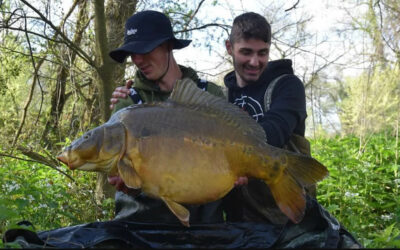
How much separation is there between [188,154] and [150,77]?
2.76 ft

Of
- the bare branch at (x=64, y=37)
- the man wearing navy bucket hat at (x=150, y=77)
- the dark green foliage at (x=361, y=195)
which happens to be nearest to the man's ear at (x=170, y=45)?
the man wearing navy bucket hat at (x=150, y=77)

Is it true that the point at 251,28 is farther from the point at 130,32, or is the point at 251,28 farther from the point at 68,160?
the point at 68,160

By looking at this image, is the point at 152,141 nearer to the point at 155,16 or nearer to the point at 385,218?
the point at 155,16

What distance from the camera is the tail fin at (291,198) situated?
204 centimetres

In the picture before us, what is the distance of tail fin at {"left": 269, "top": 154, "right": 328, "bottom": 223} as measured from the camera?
2039mm

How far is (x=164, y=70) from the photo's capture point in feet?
8.74

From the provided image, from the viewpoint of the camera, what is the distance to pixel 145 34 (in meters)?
2.58

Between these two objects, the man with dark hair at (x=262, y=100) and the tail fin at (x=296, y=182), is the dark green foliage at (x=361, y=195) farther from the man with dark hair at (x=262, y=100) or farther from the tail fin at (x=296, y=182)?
the tail fin at (x=296, y=182)

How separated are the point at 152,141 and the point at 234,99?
3.15 feet

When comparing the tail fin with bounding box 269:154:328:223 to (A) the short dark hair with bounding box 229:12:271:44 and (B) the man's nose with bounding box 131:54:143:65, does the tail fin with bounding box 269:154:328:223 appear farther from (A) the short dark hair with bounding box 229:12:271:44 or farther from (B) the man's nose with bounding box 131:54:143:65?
(B) the man's nose with bounding box 131:54:143:65

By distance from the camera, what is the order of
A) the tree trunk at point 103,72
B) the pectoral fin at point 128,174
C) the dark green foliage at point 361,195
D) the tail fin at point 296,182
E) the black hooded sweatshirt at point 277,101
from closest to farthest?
the pectoral fin at point 128,174
the tail fin at point 296,182
the black hooded sweatshirt at point 277,101
the dark green foliage at point 361,195
the tree trunk at point 103,72

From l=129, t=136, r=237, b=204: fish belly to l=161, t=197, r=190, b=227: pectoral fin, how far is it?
2cm

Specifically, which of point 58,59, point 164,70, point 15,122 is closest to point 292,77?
point 164,70

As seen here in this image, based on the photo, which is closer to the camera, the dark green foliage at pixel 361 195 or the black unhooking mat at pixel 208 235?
the black unhooking mat at pixel 208 235
